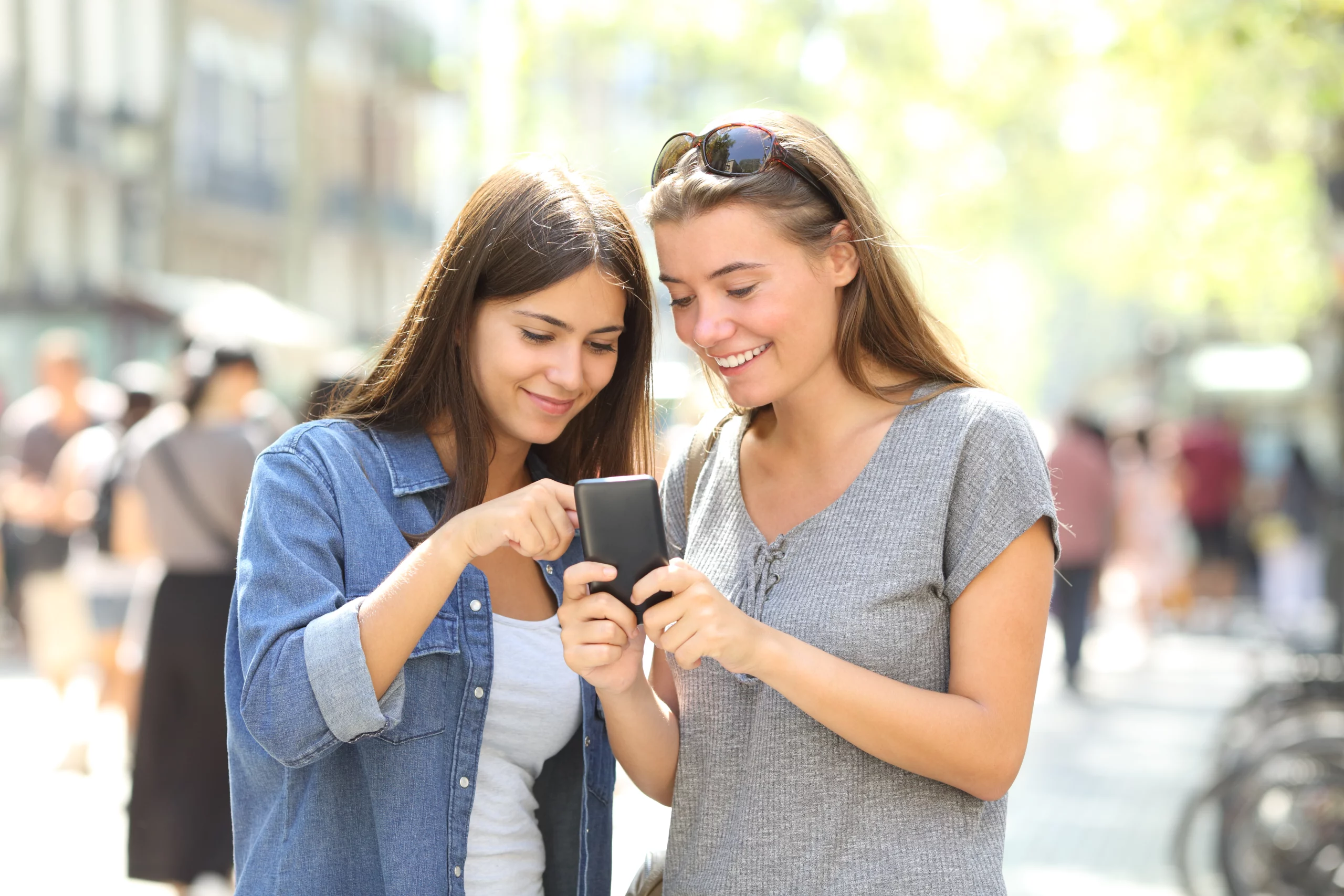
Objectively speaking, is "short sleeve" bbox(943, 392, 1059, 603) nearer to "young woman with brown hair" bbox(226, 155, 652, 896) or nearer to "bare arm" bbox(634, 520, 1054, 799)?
"bare arm" bbox(634, 520, 1054, 799)

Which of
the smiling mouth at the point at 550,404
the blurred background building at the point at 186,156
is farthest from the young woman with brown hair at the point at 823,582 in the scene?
the blurred background building at the point at 186,156

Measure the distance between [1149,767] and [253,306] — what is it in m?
10.7

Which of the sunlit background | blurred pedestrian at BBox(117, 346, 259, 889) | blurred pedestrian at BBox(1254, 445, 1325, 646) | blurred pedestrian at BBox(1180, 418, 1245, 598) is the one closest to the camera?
blurred pedestrian at BBox(117, 346, 259, 889)

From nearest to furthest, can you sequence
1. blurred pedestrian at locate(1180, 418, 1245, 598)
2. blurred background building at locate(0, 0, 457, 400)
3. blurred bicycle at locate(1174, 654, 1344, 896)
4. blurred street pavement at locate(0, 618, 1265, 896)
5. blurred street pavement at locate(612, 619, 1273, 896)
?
1. blurred bicycle at locate(1174, 654, 1344, 896)
2. blurred street pavement at locate(0, 618, 1265, 896)
3. blurred street pavement at locate(612, 619, 1273, 896)
4. blurred pedestrian at locate(1180, 418, 1245, 598)
5. blurred background building at locate(0, 0, 457, 400)

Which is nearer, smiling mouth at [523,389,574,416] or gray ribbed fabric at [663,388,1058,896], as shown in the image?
gray ribbed fabric at [663,388,1058,896]

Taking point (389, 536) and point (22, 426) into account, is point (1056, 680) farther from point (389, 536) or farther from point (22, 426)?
point (389, 536)

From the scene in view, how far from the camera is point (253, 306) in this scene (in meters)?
15.2

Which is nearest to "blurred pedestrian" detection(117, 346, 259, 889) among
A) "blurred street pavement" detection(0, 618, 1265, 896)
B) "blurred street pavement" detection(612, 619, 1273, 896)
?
"blurred street pavement" detection(0, 618, 1265, 896)

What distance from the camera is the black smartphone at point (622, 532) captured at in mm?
1950

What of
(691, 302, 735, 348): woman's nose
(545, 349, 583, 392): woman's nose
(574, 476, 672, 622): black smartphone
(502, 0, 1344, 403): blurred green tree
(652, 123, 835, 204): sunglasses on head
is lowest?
(574, 476, 672, 622): black smartphone

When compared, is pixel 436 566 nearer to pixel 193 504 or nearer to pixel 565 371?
pixel 565 371

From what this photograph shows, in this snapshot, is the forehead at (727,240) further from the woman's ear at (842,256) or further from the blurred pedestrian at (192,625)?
Result: the blurred pedestrian at (192,625)

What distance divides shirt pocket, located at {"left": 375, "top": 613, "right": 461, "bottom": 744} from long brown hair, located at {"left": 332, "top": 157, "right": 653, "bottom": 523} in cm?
21

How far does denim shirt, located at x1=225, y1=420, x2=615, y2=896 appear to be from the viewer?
1933mm
